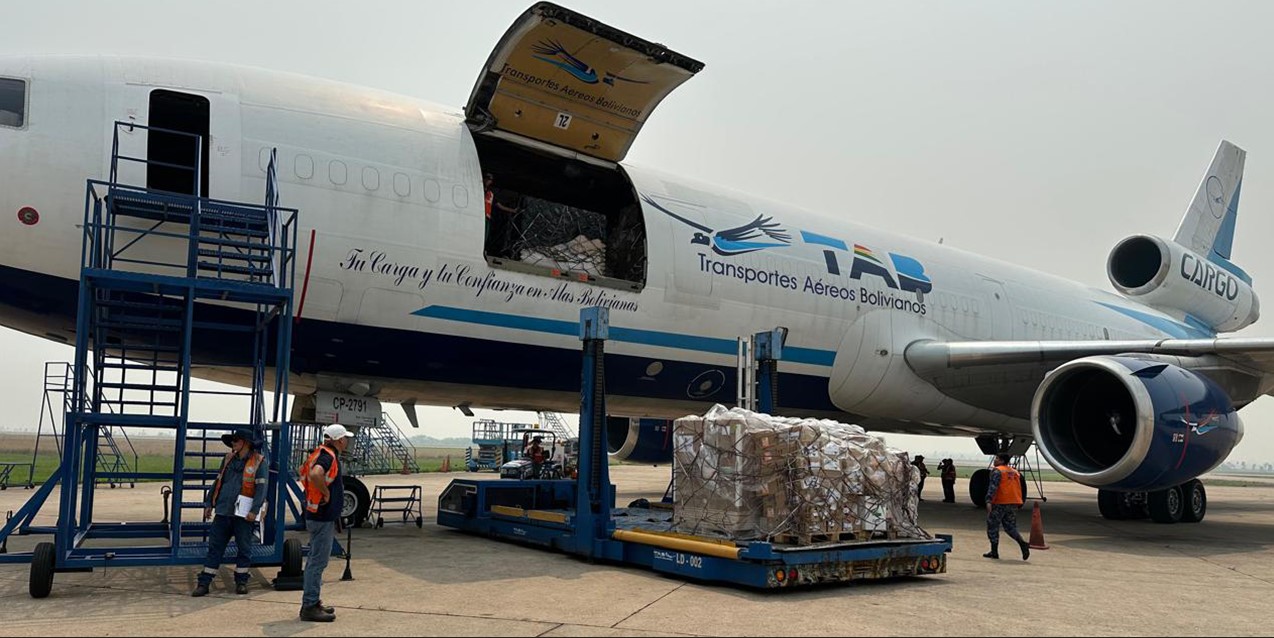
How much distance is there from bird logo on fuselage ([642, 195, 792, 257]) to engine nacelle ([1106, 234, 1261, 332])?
10479 millimetres

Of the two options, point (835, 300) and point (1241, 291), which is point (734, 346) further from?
point (1241, 291)

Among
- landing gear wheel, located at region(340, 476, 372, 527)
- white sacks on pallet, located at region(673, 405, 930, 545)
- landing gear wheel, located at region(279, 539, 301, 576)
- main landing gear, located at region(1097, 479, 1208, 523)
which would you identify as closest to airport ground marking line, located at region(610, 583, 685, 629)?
white sacks on pallet, located at region(673, 405, 930, 545)

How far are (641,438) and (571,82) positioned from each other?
27.8 ft

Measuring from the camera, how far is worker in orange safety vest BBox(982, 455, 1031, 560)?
31.4 ft

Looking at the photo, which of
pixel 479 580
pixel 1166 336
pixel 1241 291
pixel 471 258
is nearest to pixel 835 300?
pixel 471 258

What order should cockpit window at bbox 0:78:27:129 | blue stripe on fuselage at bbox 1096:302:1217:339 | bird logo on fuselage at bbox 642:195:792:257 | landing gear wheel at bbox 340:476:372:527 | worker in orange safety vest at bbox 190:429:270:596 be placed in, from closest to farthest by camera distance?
1. worker in orange safety vest at bbox 190:429:270:596
2. cockpit window at bbox 0:78:27:129
3. landing gear wheel at bbox 340:476:372:527
4. bird logo on fuselage at bbox 642:195:792:257
5. blue stripe on fuselage at bbox 1096:302:1217:339

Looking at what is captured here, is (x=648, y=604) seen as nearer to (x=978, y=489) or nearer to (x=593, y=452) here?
(x=593, y=452)

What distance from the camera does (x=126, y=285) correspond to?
7402 mm

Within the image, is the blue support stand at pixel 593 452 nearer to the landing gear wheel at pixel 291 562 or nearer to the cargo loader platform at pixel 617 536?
the cargo loader platform at pixel 617 536

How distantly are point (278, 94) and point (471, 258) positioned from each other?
250 cm

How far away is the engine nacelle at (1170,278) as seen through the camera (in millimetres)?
19219

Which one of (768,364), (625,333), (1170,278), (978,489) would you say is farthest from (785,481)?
(1170,278)

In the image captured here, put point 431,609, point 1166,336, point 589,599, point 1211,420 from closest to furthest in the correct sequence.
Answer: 1. point 431,609
2. point 589,599
3. point 1211,420
4. point 1166,336

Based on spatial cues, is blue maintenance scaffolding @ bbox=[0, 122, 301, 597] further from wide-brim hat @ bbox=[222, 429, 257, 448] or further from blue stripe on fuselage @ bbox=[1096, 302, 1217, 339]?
blue stripe on fuselage @ bbox=[1096, 302, 1217, 339]
